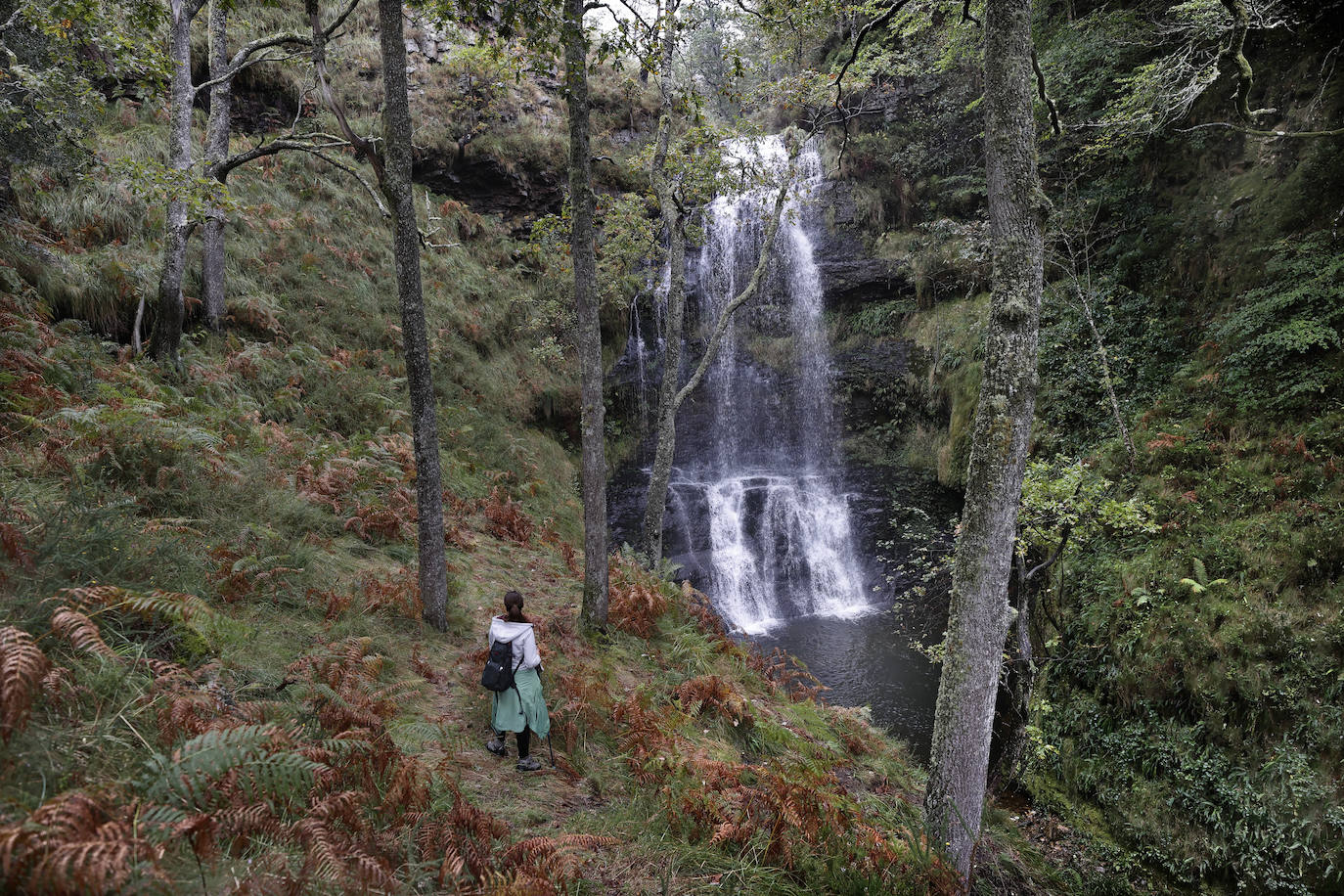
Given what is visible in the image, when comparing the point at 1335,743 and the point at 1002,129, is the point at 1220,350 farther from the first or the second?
the point at 1002,129

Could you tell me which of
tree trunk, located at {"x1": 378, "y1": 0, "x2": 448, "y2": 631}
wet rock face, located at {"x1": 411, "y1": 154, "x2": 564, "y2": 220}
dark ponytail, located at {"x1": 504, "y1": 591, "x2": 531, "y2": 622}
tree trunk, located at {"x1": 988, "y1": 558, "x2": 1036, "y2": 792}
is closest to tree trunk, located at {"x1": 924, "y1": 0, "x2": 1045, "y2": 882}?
dark ponytail, located at {"x1": 504, "y1": 591, "x2": 531, "y2": 622}

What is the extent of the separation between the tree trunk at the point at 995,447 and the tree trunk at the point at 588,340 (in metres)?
3.97

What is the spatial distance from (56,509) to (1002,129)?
7.41m

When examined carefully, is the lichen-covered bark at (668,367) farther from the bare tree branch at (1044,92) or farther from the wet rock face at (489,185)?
the wet rock face at (489,185)

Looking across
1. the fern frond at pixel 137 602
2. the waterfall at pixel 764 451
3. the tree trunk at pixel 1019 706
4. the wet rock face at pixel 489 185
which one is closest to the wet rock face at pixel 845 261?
the waterfall at pixel 764 451

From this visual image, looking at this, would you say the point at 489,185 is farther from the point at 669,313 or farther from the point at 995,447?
the point at 995,447

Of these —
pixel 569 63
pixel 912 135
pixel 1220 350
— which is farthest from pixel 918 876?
pixel 912 135

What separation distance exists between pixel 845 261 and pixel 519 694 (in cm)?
1858

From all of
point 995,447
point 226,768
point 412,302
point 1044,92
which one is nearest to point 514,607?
point 226,768

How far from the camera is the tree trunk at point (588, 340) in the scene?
22.5ft

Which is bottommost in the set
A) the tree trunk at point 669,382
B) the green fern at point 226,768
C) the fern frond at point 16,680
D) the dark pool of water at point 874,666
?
the dark pool of water at point 874,666

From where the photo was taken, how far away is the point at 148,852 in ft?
7.21

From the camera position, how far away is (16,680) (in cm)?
231

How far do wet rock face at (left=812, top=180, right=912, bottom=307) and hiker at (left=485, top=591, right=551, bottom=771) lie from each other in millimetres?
17574
